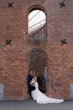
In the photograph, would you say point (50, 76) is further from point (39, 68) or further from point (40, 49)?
point (39, 68)

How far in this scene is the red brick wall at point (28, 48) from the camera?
626 inches

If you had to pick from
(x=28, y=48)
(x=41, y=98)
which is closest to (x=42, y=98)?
(x=41, y=98)

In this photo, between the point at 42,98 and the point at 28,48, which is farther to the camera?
the point at 28,48

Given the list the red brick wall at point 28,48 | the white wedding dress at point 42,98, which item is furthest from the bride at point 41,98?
the red brick wall at point 28,48

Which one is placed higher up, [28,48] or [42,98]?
[28,48]

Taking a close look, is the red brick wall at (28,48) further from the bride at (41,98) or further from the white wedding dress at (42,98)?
the white wedding dress at (42,98)

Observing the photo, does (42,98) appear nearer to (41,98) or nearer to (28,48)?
(41,98)

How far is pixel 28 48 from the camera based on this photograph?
16.2m

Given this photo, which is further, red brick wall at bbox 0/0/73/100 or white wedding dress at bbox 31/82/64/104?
red brick wall at bbox 0/0/73/100

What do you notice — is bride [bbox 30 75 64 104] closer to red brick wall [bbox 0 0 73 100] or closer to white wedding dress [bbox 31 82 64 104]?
white wedding dress [bbox 31 82 64 104]

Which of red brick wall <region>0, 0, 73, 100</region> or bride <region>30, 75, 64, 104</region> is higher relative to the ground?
red brick wall <region>0, 0, 73, 100</region>

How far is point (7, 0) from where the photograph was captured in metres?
16.6

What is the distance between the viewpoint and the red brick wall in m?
15.9

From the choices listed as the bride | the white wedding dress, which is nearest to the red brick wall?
the bride
